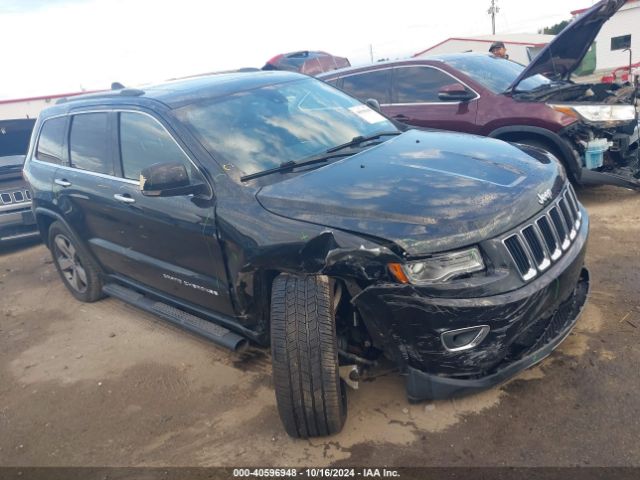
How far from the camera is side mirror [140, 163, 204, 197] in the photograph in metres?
3.11

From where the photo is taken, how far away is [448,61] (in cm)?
651

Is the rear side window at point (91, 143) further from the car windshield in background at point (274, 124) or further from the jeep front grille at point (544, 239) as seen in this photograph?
the jeep front grille at point (544, 239)

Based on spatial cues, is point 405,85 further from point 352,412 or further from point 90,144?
point 352,412

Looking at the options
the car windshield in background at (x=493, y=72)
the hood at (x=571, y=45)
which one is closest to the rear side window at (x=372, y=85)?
the car windshield in background at (x=493, y=72)

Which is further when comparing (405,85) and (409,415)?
A: (405,85)

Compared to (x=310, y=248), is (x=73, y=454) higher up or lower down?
lower down

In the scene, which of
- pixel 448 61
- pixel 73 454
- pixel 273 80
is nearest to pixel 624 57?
pixel 448 61

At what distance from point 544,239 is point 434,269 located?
673mm

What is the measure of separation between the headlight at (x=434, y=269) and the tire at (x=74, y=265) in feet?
10.6

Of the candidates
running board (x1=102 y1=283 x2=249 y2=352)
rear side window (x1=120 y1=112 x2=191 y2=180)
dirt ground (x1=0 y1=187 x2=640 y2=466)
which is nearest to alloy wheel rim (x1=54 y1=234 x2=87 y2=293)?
running board (x1=102 y1=283 x2=249 y2=352)

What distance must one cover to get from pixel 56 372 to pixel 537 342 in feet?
→ 11.2

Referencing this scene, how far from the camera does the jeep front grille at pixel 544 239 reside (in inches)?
101

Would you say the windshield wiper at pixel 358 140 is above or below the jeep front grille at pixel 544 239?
above

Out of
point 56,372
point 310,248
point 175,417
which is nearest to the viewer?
point 310,248
